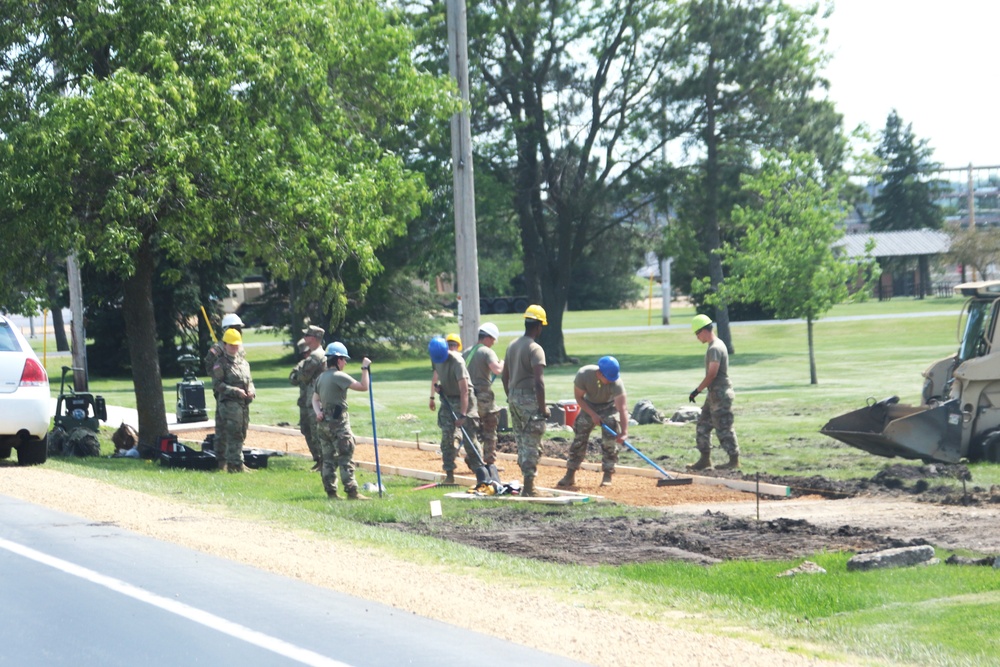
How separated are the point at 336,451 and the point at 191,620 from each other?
19.0ft

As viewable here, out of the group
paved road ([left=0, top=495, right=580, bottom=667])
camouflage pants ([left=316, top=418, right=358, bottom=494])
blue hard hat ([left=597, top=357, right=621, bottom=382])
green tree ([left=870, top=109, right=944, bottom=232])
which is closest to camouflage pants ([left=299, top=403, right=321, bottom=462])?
camouflage pants ([left=316, top=418, right=358, bottom=494])

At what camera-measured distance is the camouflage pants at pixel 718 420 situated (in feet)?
53.3

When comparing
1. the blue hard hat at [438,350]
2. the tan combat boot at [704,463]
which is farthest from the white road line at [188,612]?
the tan combat boot at [704,463]

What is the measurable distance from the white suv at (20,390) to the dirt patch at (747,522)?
3557 millimetres

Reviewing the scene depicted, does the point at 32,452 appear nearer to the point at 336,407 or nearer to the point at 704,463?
the point at 336,407

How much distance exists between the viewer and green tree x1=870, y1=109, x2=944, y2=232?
3671 inches

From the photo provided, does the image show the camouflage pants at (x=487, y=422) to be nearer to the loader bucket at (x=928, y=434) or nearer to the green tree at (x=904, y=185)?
the loader bucket at (x=928, y=434)

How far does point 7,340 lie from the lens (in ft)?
50.8

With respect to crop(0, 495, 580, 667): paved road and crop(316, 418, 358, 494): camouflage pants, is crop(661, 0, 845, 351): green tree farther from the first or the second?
crop(0, 495, 580, 667): paved road

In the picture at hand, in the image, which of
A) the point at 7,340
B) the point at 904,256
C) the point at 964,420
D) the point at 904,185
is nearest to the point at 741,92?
the point at 964,420

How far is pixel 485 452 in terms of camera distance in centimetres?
1571

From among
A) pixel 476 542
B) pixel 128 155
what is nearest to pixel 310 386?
pixel 128 155

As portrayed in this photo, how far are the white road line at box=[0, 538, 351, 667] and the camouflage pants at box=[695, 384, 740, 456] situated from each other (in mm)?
8808

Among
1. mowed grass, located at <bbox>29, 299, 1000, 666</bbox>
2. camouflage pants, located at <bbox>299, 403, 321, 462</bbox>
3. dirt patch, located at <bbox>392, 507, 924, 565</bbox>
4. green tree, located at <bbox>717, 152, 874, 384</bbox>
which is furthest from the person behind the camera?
green tree, located at <bbox>717, 152, 874, 384</bbox>
